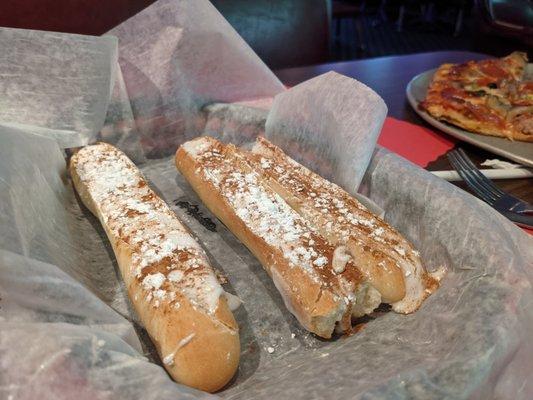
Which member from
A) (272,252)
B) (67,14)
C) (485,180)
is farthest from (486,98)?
(67,14)

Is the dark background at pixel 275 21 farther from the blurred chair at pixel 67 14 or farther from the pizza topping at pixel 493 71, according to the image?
the pizza topping at pixel 493 71

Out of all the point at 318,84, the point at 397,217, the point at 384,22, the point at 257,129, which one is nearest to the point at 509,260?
the point at 397,217

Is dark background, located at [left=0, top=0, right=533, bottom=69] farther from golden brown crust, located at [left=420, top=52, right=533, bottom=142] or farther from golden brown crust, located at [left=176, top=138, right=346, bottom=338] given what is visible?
golden brown crust, located at [left=176, top=138, right=346, bottom=338]

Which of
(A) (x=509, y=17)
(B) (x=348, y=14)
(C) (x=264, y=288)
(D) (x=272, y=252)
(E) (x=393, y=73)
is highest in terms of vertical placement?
(D) (x=272, y=252)

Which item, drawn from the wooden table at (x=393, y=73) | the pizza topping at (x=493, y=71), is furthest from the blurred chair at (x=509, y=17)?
the pizza topping at (x=493, y=71)

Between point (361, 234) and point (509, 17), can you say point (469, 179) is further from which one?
point (509, 17)

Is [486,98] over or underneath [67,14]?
underneath
